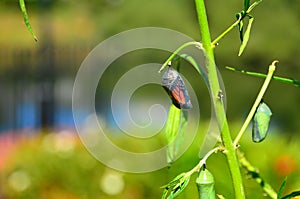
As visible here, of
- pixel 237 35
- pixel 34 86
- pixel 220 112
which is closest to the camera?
pixel 220 112

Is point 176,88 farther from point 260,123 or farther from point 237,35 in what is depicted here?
point 237,35

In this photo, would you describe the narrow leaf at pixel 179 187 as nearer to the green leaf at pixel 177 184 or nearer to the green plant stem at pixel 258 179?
the green leaf at pixel 177 184

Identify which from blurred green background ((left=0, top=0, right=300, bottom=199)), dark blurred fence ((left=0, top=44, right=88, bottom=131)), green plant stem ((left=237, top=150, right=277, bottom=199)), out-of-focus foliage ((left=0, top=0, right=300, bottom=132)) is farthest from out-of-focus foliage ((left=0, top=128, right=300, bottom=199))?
dark blurred fence ((left=0, top=44, right=88, bottom=131))

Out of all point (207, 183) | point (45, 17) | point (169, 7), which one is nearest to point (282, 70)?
point (169, 7)

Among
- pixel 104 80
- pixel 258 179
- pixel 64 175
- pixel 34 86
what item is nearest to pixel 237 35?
pixel 34 86

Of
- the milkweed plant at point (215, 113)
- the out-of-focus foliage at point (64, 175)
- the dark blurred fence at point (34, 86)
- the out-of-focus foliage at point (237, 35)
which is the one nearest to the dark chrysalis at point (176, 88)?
the milkweed plant at point (215, 113)

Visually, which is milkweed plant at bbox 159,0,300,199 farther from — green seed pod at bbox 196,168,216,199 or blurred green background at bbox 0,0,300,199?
blurred green background at bbox 0,0,300,199
